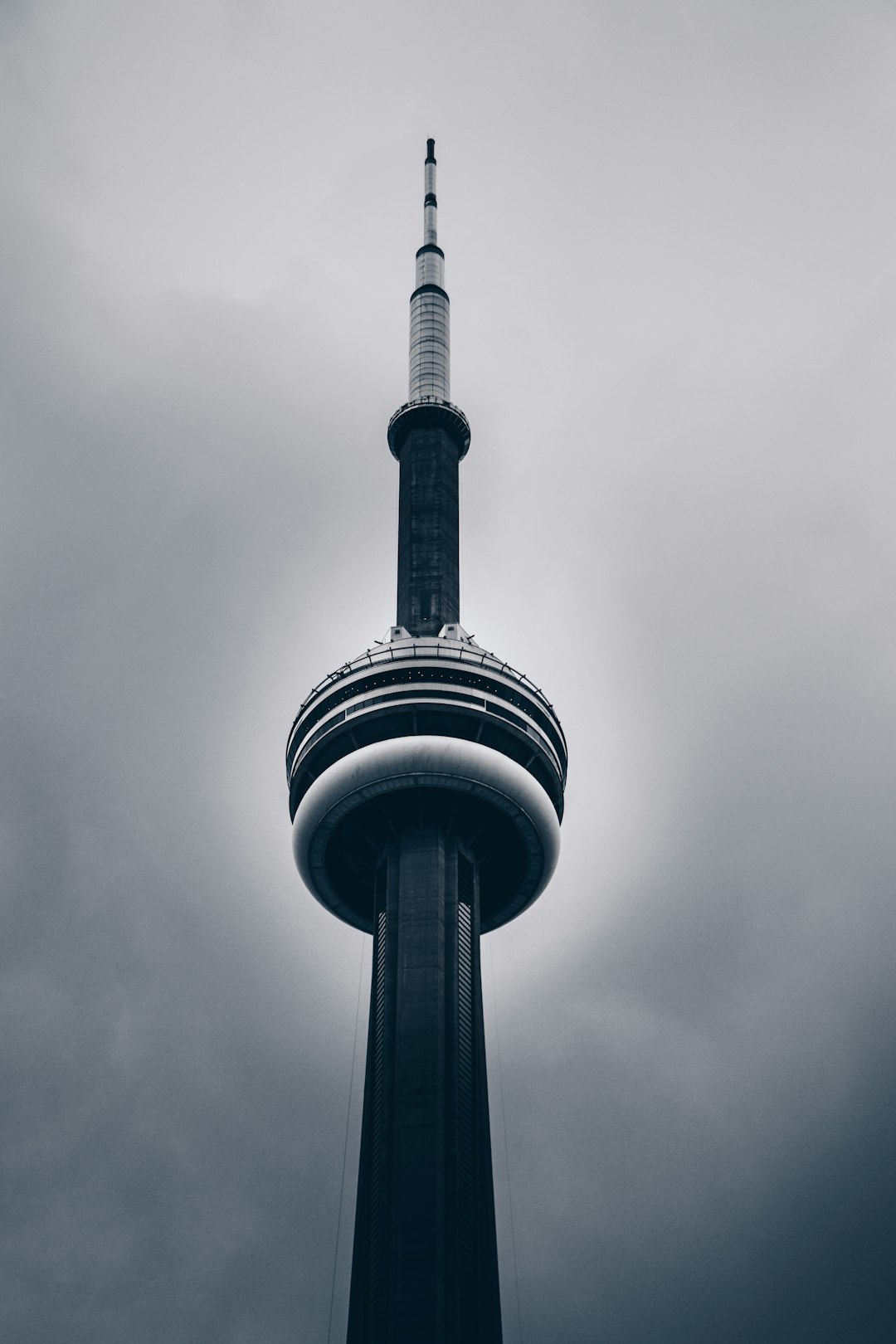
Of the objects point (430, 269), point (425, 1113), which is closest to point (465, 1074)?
point (425, 1113)

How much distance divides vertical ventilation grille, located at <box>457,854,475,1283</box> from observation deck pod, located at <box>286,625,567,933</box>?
372 centimetres

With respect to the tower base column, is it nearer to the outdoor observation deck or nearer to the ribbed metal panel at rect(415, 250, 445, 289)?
Result: the outdoor observation deck

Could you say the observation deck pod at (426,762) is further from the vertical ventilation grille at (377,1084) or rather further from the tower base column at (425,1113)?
the vertical ventilation grille at (377,1084)

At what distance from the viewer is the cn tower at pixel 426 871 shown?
6525 centimetres

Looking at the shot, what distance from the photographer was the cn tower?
214 ft

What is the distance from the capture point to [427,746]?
251 feet

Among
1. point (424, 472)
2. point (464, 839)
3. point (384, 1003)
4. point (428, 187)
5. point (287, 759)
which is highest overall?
point (428, 187)

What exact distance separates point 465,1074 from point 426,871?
1160cm

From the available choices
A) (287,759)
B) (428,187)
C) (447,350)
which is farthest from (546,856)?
(428,187)

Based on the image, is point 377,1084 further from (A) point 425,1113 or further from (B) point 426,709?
(B) point 426,709

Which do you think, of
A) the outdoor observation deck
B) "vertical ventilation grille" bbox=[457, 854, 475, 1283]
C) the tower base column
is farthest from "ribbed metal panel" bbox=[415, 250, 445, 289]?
"vertical ventilation grille" bbox=[457, 854, 475, 1283]

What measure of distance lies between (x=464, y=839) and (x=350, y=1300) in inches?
1025

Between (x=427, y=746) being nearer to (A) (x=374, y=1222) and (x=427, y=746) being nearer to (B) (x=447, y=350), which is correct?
(A) (x=374, y=1222)

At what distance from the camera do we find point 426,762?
76.1 m
